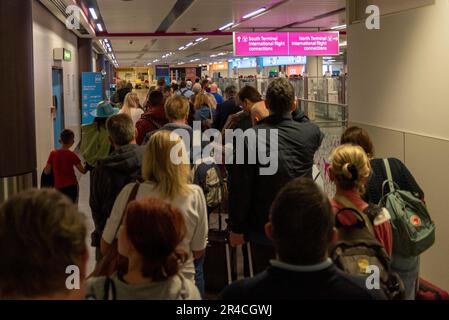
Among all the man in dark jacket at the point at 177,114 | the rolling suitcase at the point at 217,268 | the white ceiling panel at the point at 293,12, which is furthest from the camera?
the white ceiling panel at the point at 293,12

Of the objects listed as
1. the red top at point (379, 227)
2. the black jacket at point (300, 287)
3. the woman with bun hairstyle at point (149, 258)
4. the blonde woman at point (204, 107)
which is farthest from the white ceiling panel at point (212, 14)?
the black jacket at point (300, 287)

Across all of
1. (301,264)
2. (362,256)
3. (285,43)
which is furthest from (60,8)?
(301,264)

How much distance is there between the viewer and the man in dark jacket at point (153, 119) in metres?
5.38

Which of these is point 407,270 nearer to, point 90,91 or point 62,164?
point 62,164

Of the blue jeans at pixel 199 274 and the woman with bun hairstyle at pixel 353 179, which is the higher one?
the woman with bun hairstyle at pixel 353 179

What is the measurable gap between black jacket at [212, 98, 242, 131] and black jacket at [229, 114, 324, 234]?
10.00ft

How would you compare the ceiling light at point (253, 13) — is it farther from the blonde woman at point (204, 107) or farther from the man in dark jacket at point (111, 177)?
the man in dark jacket at point (111, 177)

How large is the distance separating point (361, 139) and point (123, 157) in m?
1.49

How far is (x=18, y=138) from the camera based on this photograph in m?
4.90

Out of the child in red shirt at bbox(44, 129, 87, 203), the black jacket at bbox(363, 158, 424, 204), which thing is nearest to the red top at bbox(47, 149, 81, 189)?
the child in red shirt at bbox(44, 129, 87, 203)

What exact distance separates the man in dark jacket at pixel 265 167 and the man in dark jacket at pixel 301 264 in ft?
5.01

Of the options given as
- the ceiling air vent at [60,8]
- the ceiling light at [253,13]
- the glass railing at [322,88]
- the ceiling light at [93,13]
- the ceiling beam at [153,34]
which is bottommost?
the glass railing at [322,88]
